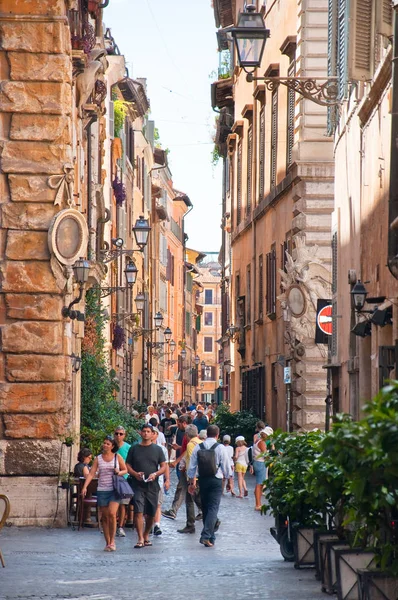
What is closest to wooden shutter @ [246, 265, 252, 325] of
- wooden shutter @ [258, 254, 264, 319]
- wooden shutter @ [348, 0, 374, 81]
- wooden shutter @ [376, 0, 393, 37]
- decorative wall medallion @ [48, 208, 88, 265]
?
wooden shutter @ [258, 254, 264, 319]

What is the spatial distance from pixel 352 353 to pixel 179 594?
9241 millimetres

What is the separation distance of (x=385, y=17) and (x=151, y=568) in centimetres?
680

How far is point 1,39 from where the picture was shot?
21.2m

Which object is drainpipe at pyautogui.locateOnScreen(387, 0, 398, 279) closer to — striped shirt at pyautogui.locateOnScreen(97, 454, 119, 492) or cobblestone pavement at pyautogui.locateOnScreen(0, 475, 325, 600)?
cobblestone pavement at pyautogui.locateOnScreen(0, 475, 325, 600)

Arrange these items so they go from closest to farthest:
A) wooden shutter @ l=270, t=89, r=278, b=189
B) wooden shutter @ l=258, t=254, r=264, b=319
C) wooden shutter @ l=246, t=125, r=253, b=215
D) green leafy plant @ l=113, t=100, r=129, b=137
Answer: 1. wooden shutter @ l=270, t=89, r=278, b=189
2. wooden shutter @ l=258, t=254, r=264, b=319
3. wooden shutter @ l=246, t=125, r=253, b=215
4. green leafy plant @ l=113, t=100, r=129, b=137

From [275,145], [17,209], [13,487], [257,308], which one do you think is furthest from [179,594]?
[257,308]

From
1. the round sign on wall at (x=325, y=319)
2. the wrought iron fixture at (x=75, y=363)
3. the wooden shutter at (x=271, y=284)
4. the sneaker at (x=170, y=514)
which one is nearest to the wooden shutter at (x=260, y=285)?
the wooden shutter at (x=271, y=284)

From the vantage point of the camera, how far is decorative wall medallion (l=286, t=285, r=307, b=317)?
96.8 feet

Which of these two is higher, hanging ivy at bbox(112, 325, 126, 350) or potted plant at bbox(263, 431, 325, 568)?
hanging ivy at bbox(112, 325, 126, 350)

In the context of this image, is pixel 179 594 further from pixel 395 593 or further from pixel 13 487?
pixel 13 487

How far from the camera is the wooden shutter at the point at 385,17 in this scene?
55.4 ft

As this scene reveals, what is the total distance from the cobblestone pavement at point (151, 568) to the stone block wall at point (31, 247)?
51.6 inches

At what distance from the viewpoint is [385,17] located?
17.1 meters

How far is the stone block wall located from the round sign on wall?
4.26 m
